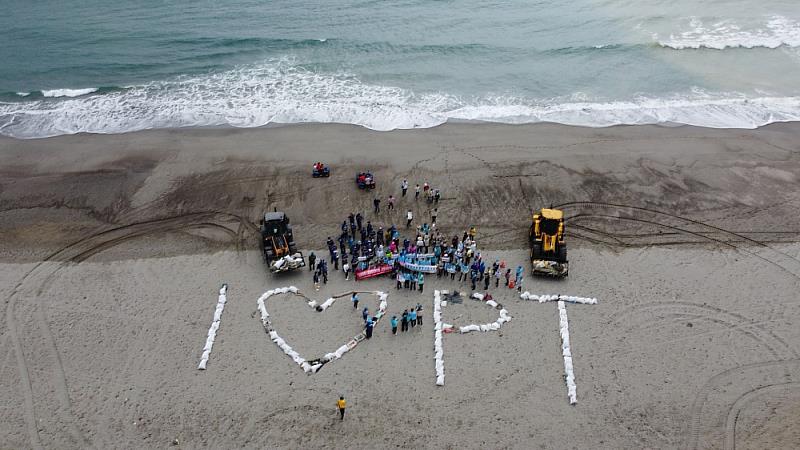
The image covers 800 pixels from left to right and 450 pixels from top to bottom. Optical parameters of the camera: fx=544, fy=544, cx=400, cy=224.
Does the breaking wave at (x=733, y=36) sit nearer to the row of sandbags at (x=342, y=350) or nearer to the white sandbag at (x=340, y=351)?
the row of sandbags at (x=342, y=350)

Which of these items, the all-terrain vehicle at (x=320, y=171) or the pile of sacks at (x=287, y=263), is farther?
the all-terrain vehicle at (x=320, y=171)

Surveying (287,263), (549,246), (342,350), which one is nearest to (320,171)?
(287,263)

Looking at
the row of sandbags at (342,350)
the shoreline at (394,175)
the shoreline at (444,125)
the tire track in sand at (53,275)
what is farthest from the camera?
the shoreline at (444,125)

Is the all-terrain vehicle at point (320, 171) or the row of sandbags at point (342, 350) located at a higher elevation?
the all-terrain vehicle at point (320, 171)

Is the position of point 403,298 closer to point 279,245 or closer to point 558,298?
point 279,245

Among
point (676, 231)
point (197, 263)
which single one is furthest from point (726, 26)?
point (197, 263)

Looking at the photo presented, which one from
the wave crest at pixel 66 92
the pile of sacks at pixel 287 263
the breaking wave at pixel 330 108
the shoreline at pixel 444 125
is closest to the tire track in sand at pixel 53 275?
the pile of sacks at pixel 287 263
